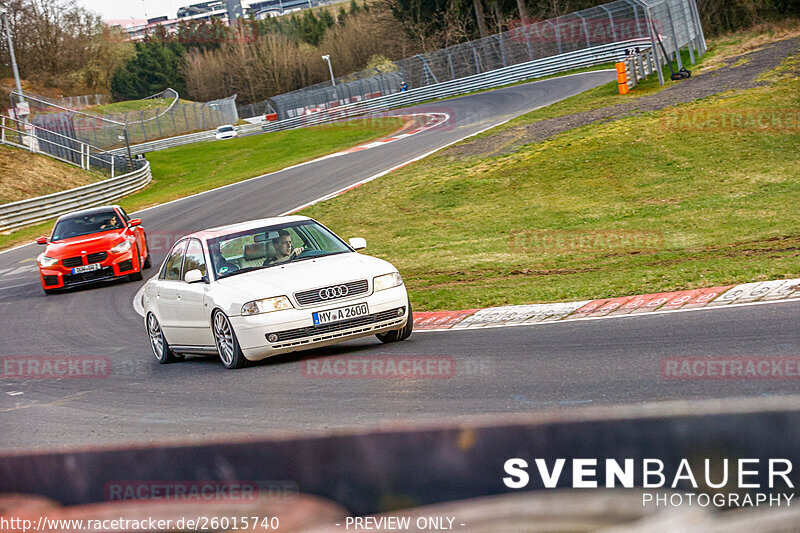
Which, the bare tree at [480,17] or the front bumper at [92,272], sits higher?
the bare tree at [480,17]

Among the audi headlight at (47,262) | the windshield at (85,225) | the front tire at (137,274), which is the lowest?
the front tire at (137,274)

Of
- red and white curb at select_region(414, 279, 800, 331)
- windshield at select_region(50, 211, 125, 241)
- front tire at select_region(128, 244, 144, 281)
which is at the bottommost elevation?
red and white curb at select_region(414, 279, 800, 331)

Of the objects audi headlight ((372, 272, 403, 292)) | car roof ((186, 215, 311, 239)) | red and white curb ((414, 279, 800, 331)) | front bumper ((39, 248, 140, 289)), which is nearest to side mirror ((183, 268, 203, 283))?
car roof ((186, 215, 311, 239))

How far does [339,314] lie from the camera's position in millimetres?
8930

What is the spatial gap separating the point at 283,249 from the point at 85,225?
37.3 ft

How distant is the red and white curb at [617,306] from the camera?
941 cm

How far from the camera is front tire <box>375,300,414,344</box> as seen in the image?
9641mm

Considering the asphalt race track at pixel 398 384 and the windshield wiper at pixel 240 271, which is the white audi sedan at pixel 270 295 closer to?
the windshield wiper at pixel 240 271

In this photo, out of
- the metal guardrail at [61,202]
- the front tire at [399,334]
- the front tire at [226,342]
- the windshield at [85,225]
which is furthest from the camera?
the metal guardrail at [61,202]

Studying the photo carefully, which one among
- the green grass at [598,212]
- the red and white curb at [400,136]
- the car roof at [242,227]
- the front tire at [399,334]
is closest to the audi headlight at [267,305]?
the front tire at [399,334]

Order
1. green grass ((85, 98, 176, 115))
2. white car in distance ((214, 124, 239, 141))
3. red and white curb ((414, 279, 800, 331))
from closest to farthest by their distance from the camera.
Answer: red and white curb ((414, 279, 800, 331)), white car in distance ((214, 124, 239, 141)), green grass ((85, 98, 176, 115))

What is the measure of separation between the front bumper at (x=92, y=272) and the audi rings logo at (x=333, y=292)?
37.2 ft

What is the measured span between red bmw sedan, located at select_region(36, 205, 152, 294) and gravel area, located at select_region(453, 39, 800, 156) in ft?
39.7

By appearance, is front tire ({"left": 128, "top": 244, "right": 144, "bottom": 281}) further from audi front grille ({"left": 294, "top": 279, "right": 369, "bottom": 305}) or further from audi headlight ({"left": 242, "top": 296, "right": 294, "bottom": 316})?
audi front grille ({"left": 294, "top": 279, "right": 369, "bottom": 305})
